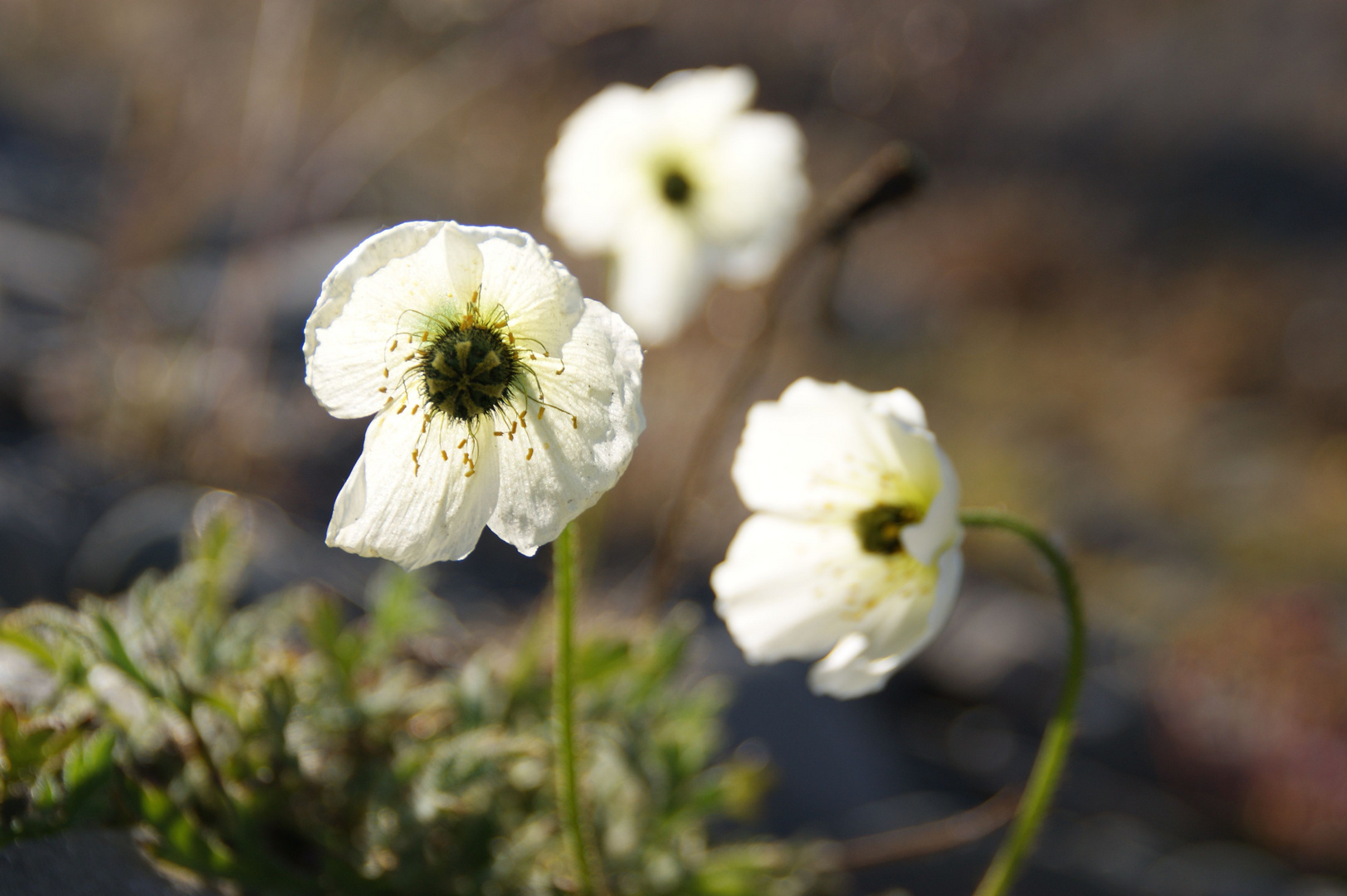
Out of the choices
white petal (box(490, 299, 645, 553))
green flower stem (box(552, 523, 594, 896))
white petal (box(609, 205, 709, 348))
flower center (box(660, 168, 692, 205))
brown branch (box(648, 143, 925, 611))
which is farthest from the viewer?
flower center (box(660, 168, 692, 205))

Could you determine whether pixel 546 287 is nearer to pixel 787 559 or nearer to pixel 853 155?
pixel 787 559

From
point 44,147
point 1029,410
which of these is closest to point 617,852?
point 1029,410

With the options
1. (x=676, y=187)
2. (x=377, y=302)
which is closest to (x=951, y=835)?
(x=377, y=302)

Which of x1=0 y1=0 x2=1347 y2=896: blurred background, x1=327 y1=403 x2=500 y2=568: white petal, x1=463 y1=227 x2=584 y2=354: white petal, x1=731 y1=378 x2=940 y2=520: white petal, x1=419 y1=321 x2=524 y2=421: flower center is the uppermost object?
x1=463 y1=227 x2=584 y2=354: white petal

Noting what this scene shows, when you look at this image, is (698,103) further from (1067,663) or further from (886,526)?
(1067,663)

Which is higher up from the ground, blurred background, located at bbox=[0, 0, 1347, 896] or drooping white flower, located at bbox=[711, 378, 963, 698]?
drooping white flower, located at bbox=[711, 378, 963, 698]

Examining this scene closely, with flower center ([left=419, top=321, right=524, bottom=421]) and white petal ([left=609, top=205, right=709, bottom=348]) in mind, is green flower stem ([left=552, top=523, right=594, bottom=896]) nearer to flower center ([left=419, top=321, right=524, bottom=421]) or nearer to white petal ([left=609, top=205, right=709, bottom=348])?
flower center ([left=419, top=321, right=524, bottom=421])

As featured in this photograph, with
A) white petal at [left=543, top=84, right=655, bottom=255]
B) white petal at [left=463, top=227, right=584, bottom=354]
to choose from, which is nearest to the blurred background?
white petal at [left=543, top=84, right=655, bottom=255]
